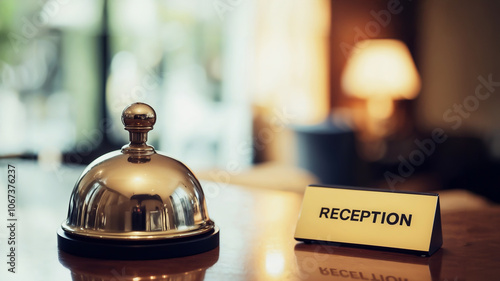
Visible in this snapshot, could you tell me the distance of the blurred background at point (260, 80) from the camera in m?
4.93

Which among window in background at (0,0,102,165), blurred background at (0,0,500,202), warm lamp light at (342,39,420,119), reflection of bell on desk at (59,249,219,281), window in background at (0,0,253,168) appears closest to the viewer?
reflection of bell on desk at (59,249,219,281)

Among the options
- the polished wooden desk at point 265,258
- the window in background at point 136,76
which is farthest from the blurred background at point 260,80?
the polished wooden desk at point 265,258

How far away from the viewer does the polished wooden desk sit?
0.70 metres

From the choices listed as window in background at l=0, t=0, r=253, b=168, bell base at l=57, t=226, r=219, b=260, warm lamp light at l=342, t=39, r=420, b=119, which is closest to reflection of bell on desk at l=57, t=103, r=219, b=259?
bell base at l=57, t=226, r=219, b=260

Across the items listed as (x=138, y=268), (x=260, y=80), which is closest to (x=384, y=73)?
(x=260, y=80)

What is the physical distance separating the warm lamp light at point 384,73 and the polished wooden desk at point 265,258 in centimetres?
354

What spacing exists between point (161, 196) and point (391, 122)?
4545 mm

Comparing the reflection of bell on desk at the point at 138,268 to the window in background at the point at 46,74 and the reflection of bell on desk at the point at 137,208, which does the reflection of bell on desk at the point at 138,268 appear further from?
the window in background at the point at 46,74

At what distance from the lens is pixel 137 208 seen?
2.50ft

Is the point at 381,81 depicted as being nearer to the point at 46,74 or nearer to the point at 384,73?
the point at 384,73

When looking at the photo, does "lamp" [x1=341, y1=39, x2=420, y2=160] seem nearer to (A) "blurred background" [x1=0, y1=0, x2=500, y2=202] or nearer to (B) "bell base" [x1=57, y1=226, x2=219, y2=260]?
(A) "blurred background" [x1=0, y1=0, x2=500, y2=202]

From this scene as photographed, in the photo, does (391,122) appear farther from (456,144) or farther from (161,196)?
(161,196)

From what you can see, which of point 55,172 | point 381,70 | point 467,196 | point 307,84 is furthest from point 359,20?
point 55,172

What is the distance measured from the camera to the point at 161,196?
773mm
